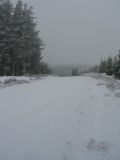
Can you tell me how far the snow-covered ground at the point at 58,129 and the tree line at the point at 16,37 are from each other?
23996 millimetres

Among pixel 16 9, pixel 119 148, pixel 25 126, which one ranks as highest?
pixel 16 9

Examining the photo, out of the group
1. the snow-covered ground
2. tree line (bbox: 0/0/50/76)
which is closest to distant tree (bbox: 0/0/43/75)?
tree line (bbox: 0/0/50/76)

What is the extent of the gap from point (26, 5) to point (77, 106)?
32.6 meters

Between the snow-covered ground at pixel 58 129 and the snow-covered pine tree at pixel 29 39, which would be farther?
the snow-covered pine tree at pixel 29 39

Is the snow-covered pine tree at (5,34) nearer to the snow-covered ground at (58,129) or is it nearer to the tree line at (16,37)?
the tree line at (16,37)

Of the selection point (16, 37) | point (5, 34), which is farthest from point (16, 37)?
point (5, 34)

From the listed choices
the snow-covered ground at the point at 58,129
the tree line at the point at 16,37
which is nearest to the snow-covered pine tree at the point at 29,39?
the tree line at the point at 16,37

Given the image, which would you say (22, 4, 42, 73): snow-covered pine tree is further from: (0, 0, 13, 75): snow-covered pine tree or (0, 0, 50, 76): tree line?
(0, 0, 13, 75): snow-covered pine tree

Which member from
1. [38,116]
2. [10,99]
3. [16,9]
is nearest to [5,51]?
[16,9]

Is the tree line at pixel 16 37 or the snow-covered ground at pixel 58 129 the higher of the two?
the tree line at pixel 16 37

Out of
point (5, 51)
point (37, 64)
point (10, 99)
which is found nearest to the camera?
point (10, 99)

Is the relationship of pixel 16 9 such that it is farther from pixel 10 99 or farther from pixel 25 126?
pixel 25 126

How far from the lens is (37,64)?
4056 cm

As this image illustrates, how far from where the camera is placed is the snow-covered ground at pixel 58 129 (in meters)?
5.14
